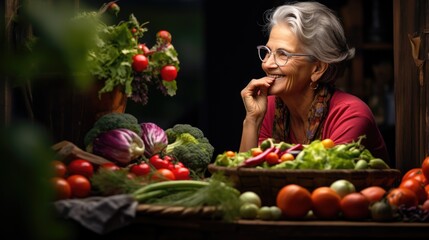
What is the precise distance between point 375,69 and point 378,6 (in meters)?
0.63

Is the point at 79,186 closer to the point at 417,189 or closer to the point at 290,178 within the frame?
the point at 290,178

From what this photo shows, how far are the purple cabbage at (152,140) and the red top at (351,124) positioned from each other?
0.96 meters

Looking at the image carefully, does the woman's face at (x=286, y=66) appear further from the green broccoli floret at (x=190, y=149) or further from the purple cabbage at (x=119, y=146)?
the purple cabbage at (x=119, y=146)

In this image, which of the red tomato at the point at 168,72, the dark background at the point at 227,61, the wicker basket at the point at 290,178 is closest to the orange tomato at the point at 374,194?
the wicker basket at the point at 290,178

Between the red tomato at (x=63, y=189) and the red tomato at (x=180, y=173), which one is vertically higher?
the red tomato at (x=63, y=189)

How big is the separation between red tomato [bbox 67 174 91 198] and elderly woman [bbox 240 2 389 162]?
4.59 ft

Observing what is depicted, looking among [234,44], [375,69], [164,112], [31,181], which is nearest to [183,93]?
[164,112]

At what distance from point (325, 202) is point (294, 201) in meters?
0.09

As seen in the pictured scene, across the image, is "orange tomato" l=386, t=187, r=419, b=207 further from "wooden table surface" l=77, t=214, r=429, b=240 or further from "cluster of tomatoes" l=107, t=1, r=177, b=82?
"cluster of tomatoes" l=107, t=1, r=177, b=82

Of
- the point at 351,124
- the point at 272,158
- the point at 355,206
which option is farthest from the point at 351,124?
the point at 355,206

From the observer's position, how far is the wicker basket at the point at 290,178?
2059mm

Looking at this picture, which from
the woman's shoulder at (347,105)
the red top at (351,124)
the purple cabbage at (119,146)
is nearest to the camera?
the purple cabbage at (119,146)

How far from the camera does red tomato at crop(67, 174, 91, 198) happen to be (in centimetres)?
202

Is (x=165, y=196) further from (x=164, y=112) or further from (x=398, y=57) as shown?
(x=164, y=112)
